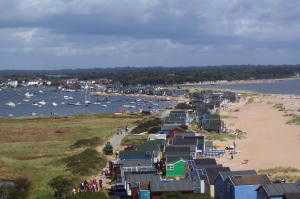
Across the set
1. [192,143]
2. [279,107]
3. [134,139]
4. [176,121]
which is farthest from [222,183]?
[279,107]

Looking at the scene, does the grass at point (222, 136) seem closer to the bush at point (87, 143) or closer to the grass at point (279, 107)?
→ the bush at point (87, 143)

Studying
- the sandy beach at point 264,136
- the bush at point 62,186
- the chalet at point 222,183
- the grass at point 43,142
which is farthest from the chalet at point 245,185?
the sandy beach at point 264,136

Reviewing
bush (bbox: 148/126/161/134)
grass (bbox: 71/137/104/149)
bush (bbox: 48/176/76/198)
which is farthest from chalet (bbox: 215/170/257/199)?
bush (bbox: 148/126/161/134)

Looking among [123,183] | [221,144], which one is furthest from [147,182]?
[221,144]

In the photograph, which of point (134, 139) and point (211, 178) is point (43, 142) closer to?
point (134, 139)

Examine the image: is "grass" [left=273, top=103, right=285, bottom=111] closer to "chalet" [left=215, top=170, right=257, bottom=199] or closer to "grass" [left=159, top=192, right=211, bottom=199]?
"chalet" [left=215, top=170, right=257, bottom=199]

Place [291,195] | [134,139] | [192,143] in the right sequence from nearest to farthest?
[291,195] → [192,143] → [134,139]
